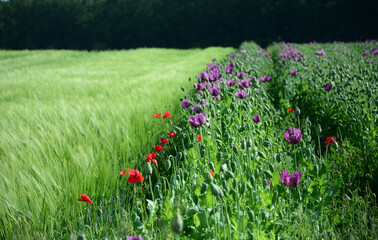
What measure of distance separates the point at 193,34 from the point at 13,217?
28.8 metres

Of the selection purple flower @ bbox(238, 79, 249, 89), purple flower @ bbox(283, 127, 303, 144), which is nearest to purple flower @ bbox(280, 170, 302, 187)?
purple flower @ bbox(283, 127, 303, 144)

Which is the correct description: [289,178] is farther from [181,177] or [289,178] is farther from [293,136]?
[181,177]

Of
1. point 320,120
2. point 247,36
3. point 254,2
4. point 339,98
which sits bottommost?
point 320,120

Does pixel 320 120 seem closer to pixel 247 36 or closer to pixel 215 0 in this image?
pixel 247 36

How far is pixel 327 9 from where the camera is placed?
24.3m

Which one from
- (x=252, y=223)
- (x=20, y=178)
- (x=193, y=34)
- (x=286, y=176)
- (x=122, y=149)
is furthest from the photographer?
(x=193, y=34)

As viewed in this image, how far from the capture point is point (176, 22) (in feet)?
98.0

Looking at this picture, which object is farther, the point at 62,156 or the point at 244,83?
the point at 244,83

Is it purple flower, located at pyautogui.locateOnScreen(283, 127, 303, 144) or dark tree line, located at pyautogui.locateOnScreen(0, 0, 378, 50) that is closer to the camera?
purple flower, located at pyautogui.locateOnScreen(283, 127, 303, 144)

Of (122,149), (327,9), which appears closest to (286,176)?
(122,149)

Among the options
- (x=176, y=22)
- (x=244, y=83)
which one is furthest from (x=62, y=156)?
(x=176, y=22)

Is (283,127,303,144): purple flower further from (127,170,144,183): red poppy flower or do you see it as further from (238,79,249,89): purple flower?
(238,79,249,89): purple flower

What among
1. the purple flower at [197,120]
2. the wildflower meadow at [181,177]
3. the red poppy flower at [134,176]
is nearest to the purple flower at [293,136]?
the wildflower meadow at [181,177]

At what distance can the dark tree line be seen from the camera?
79.8 feet
